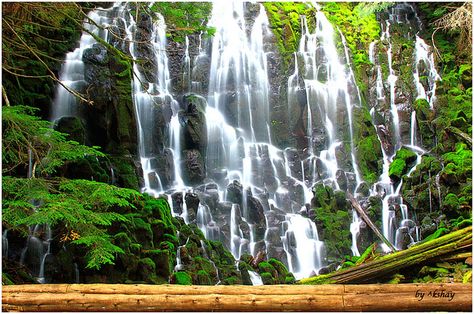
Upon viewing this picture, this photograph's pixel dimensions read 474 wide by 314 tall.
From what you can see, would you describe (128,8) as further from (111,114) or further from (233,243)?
(233,243)

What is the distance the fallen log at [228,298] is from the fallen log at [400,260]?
249 cm

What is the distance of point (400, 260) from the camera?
699cm

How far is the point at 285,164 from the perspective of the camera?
610 inches

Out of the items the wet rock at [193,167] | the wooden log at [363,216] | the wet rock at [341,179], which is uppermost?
the wet rock at [193,167]

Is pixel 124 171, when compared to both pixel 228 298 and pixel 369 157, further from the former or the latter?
pixel 369 157

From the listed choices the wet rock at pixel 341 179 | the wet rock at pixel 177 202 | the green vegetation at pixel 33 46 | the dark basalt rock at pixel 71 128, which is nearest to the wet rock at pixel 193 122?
the wet rock at pixel 177 202

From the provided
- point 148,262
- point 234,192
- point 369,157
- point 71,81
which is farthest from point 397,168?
point 71,81

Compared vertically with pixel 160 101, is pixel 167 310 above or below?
below

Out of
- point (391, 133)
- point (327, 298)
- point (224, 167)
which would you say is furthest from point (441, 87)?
point (327, 298)

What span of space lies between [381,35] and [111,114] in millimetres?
12854

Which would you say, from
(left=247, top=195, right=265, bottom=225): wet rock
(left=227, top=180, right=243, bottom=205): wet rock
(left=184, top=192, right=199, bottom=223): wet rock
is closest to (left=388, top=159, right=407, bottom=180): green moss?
(left=247, top=195, right=265, bottom=225): wet rock

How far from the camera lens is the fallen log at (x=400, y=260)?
A: 6.78 metres

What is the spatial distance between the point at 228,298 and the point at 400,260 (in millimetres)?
3907

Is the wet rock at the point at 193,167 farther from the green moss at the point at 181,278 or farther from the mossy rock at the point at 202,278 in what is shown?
the green moss at the point at 181,278
